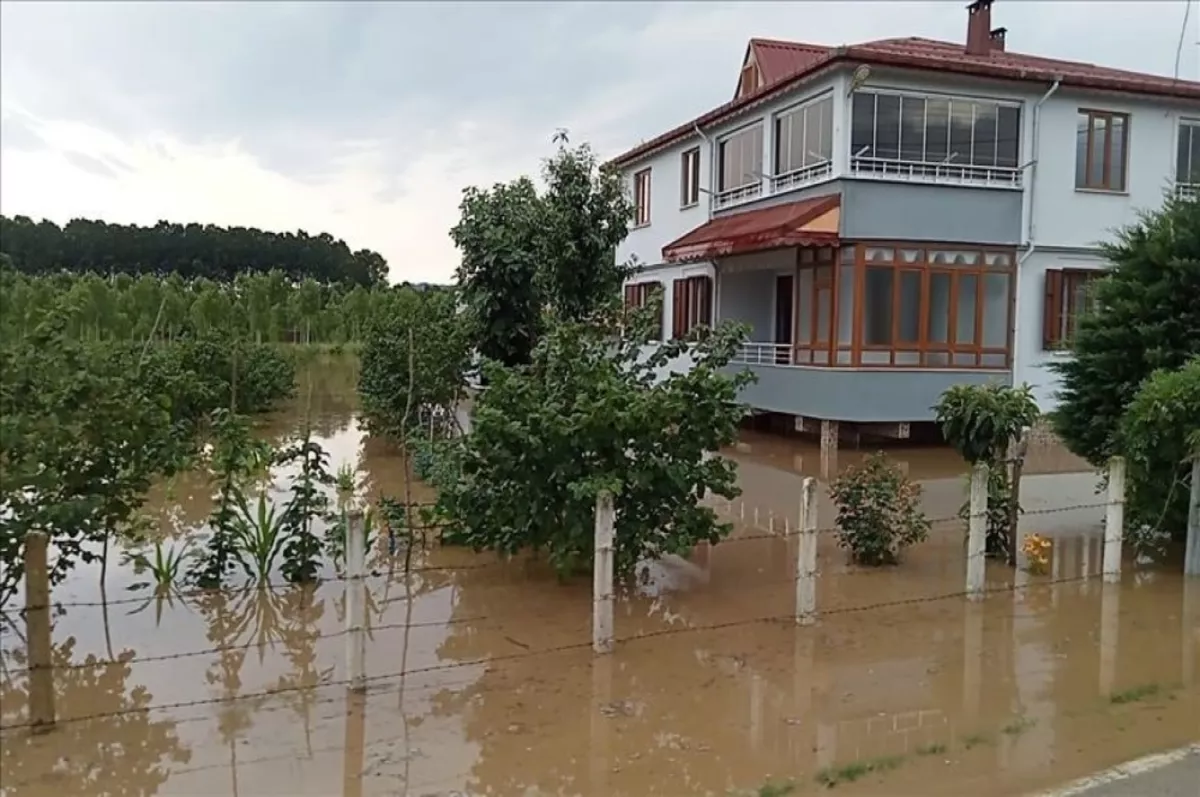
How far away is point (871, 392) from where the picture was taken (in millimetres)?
17688

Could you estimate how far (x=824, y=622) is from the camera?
313 inches

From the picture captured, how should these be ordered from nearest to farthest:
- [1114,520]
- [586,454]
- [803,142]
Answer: [586,454]
[1114,520]
[803,142]

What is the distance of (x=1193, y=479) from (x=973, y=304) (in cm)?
997

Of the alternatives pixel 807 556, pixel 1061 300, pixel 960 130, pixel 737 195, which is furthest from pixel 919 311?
pixel 807 556

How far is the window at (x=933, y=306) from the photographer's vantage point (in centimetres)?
1792

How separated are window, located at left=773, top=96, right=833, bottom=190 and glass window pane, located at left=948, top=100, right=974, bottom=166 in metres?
2.19

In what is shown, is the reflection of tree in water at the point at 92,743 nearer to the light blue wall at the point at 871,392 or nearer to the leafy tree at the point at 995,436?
the leafy tree at the point at 995,436

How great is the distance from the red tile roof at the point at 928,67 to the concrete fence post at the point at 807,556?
11738 mm

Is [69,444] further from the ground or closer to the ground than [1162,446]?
further from the ground

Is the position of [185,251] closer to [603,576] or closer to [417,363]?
[417,363]

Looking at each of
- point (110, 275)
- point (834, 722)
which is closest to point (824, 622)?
point (834, 722)

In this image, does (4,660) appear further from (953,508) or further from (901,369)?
(901,369)

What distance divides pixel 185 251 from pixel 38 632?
49934mm

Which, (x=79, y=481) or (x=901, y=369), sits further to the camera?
(x=901, y=369)
